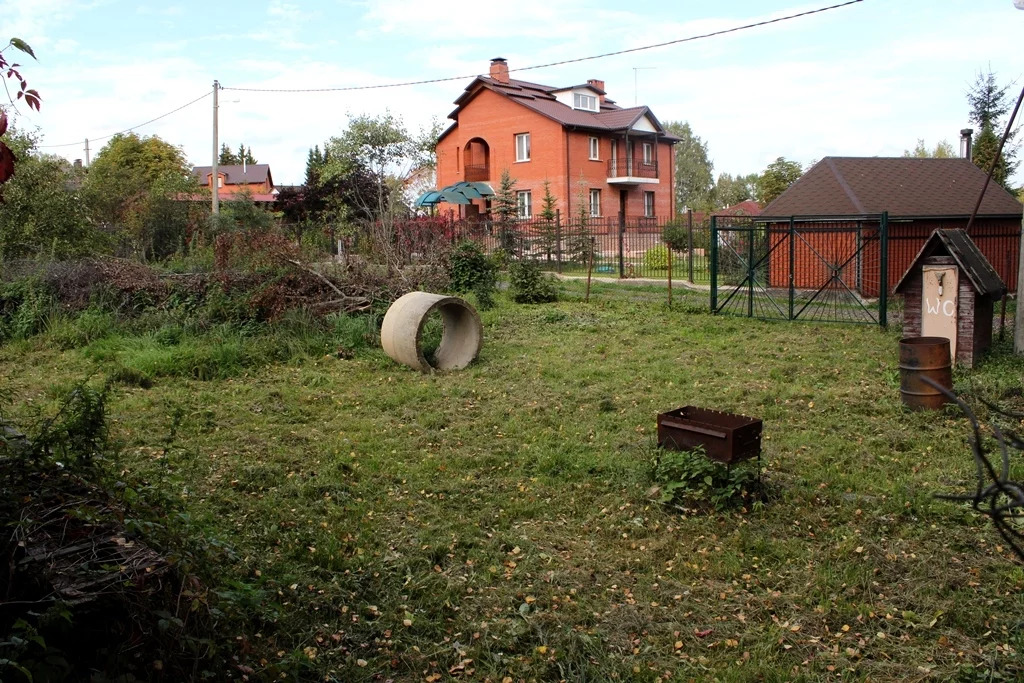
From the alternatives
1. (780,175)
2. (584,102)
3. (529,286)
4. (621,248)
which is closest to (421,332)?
(529,286)

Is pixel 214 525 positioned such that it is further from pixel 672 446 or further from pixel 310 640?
pixel 672 446

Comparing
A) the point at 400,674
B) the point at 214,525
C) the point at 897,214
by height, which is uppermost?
the point at 897,214

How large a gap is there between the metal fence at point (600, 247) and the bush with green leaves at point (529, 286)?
189 inches

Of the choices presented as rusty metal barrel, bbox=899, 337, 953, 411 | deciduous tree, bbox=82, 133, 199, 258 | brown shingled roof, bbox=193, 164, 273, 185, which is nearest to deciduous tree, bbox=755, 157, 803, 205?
deciduous tree, bbox=82, 133, 199, 258

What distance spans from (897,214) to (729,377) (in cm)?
1079

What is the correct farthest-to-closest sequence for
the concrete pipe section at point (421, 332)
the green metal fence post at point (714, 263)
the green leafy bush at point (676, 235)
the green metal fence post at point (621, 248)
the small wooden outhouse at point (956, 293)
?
the green leafy bush at point (676, 235) → the green metal fence post at point (621, 248) → the green metal fence post at point (714, 263) → the concrete pipe section at point (421, 332) → the small wooden outhouse at point (956, 293)

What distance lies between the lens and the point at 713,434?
6320mm

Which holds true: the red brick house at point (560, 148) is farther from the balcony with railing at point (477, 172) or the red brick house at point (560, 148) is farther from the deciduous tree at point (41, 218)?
the deciduous tree at point (41, 218)

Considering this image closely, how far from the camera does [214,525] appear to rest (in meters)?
5.41

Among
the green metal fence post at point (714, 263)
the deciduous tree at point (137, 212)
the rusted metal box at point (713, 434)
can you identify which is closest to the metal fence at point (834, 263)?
the green metal fence post at point (714, 263)

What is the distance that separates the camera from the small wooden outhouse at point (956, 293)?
988cm

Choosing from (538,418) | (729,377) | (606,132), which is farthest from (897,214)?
(606,132)

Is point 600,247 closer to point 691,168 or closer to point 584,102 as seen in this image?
point 584,102

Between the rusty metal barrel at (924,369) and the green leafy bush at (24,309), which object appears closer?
the rusty metal barrel at (924,369)
